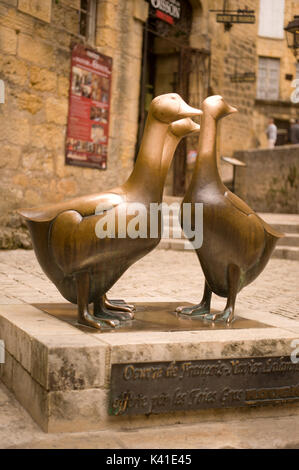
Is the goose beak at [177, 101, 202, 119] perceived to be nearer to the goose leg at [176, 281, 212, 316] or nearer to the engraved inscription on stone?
the goose leg at [176, 281, 212, 316]

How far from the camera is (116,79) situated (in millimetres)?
9906

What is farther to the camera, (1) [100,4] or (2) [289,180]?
(2) [289,180]

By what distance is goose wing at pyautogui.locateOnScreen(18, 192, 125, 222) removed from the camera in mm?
2533

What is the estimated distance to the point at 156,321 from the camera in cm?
277

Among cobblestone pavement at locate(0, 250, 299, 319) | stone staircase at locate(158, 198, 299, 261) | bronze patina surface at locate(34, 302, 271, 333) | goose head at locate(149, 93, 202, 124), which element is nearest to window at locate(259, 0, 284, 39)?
stone staircase at locate(158, 198, 299, 261)

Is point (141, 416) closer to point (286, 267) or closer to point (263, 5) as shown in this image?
point (286, 267)

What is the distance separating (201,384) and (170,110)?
4.05 feet

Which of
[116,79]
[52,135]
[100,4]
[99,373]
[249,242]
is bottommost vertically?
[99,373]

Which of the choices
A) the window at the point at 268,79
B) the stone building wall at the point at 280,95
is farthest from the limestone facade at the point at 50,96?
the window at the point at 268,79

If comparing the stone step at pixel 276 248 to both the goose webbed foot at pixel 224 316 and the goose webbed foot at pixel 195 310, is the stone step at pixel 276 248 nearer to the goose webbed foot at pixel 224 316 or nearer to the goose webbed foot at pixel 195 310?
the goose webbed foot at pixel 195 310

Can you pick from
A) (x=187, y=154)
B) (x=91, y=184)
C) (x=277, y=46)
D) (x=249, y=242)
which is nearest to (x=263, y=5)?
(x=187, y=154)

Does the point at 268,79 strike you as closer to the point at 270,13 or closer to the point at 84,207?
the point at 270,13

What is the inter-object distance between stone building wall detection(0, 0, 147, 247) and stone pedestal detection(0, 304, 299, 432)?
218 inches

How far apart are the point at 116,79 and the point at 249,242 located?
7.71m
